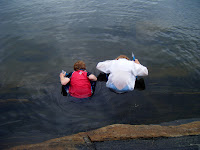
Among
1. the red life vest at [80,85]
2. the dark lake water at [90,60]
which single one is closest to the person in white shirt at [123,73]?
the dark lake water at [90,60]

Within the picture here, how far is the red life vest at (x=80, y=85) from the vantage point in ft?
13.3

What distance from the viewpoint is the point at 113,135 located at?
3.01 m

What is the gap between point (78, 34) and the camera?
299 inches

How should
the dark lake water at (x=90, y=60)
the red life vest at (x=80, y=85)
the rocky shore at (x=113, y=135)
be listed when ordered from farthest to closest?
the red life vest at (x=80, y=85) < the dark lake water at (x=90, y=60) < the rocky shore at (x=113, y=135)

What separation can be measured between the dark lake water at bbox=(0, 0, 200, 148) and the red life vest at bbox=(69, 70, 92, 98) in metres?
0.29

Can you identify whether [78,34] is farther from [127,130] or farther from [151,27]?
[127,130]

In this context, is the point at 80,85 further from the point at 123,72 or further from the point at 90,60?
the point at 90,60

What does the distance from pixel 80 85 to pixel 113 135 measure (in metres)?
1.61

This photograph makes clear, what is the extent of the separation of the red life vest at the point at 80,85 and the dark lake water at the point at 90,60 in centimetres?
29

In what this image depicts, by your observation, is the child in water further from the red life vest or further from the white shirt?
the white shirt

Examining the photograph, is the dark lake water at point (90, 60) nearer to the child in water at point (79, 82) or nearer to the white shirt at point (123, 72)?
the child in water at point (79, 82)

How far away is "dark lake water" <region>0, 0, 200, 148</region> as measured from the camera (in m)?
3.80

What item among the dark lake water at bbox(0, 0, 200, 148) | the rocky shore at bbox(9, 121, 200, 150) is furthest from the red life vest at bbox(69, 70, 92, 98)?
the rocky shore at bbox(9, 121, 200, 150)

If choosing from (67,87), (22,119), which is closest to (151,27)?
(67,87)
